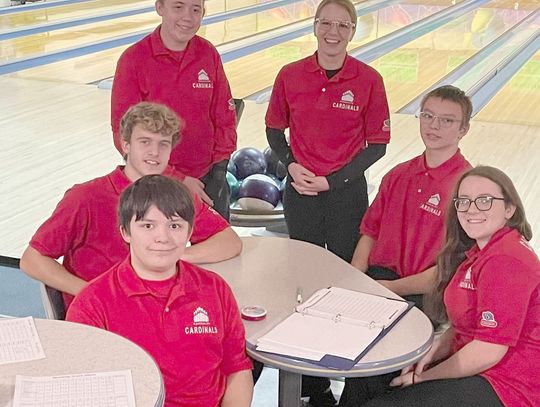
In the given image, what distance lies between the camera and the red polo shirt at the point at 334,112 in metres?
2.96

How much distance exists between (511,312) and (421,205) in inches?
30.3

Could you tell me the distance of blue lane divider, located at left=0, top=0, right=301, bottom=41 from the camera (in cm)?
1027

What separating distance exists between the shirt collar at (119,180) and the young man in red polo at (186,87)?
0.52m

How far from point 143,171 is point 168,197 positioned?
522 millimetres

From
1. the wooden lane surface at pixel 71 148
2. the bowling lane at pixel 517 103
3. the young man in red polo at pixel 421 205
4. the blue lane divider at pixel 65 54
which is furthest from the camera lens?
the blue lane divider at pixel 65 54

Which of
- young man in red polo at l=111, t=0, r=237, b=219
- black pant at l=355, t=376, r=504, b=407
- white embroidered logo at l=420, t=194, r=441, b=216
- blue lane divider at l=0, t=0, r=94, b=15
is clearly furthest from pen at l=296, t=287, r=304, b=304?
blue lane divider at l=0, t=0, r=94, b=15

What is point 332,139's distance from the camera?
118 inches

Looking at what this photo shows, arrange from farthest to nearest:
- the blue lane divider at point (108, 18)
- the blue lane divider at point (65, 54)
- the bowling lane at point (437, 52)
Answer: the blue lane divider at point (108, 18), the blue lane divider at point (65, 54), the bowling lane at point (437, 52)

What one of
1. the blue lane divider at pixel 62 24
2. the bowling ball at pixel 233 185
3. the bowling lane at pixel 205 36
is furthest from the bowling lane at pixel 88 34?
the bowling ball at pixel 233 185

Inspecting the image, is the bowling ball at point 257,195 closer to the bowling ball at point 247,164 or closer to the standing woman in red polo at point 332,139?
the bowling ball at point 247,164

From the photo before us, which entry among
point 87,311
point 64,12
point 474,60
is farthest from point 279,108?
point 64,12

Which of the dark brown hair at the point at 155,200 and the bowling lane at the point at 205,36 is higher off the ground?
the dark brown hair at the point at 155,200

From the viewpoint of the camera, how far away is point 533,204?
500cm

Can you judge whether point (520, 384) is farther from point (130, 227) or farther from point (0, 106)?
point (0, 106)
